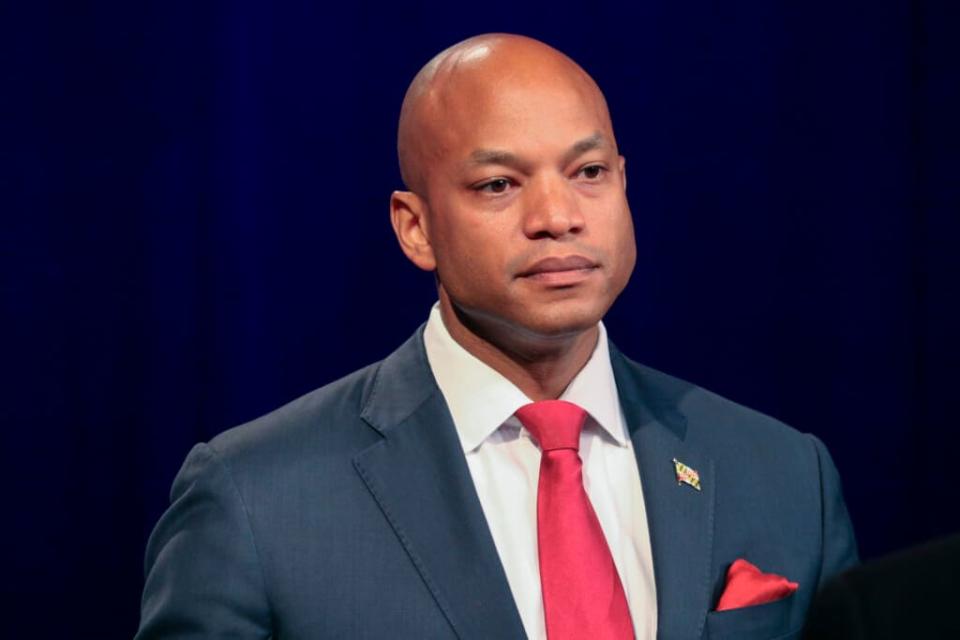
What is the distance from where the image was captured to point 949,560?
2.62 ft

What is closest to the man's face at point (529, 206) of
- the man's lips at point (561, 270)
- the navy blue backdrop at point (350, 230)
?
the man's lips at point (561, 270)

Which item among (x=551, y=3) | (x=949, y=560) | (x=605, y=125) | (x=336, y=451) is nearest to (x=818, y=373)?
(x=551, y=3)

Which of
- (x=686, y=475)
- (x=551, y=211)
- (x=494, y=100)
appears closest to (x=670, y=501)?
(x=686, y=475)

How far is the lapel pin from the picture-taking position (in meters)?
1.94

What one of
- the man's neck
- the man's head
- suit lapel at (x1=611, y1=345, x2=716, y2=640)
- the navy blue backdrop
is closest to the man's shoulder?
suit lapel at (x1=611, y1=345, x2=716, y2=640)

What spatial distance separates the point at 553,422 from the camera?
1.88 metres

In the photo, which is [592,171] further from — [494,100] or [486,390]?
[486,390]

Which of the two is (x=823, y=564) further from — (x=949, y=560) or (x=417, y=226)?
(x=949, y=560)

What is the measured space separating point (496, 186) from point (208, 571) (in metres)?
0.56

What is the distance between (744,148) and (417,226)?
0.97 metres

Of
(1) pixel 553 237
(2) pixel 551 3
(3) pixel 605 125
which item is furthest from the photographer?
(2) pixel 551 3

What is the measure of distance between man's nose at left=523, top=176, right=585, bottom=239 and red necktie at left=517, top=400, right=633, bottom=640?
8.7 inches

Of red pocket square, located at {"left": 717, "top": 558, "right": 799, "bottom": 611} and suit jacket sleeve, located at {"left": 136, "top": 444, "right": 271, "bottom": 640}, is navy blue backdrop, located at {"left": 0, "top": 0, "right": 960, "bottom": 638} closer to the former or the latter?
suit jacket sleeve, located at {"left": 136, "top": 444, "right": 271, "bottom": 640}

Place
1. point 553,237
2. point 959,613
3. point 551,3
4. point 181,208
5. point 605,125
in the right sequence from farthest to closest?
point 551,3
point 181,208
point 605,125
point 553,237
point 959,613
